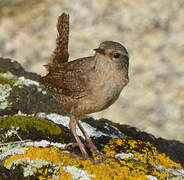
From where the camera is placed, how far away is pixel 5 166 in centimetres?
355

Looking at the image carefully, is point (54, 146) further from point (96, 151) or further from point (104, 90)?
point (104, 90)

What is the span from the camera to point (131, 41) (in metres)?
9.54

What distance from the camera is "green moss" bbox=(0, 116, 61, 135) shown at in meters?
4.28

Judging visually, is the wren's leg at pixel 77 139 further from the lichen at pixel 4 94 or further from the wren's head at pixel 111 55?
the lichen at pixel 4 94

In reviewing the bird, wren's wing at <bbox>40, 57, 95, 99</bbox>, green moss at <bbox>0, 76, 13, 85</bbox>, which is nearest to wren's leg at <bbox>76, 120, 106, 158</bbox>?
the bird

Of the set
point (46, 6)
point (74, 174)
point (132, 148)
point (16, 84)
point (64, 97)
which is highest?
point (46, 6)

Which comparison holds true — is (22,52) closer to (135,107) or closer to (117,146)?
(135,107)

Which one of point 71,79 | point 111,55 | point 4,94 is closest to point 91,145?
point 71,79

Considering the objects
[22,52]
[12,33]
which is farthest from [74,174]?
[12,33]

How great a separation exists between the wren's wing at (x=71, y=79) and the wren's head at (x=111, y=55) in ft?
0.57

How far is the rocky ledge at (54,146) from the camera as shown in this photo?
3.50 m

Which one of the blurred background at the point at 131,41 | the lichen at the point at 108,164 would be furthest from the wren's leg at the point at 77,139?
the blurred background at the point at 131,41

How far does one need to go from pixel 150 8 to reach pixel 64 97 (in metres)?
6.10

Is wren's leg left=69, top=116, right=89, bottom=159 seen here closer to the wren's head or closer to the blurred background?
the wren's head
